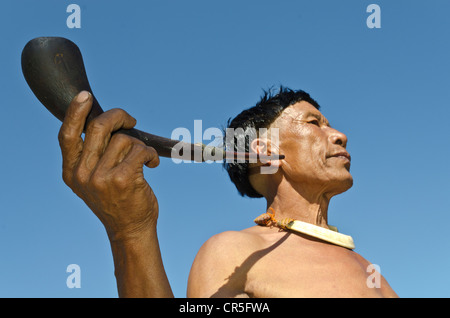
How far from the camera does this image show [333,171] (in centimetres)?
361

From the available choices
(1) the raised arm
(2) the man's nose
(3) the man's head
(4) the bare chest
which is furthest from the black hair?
(1) the raised arm

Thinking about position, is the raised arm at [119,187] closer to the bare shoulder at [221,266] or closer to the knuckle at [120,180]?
the knuckle at [120,180]

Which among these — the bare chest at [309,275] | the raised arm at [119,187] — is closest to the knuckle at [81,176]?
the raised arm at [119,187]

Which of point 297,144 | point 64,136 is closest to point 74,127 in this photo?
point 64,136

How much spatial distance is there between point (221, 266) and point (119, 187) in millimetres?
847

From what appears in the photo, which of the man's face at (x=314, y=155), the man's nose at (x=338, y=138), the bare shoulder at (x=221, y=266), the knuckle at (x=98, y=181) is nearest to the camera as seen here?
the knuckle at (x=98, y=181)

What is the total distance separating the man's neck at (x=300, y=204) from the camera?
3684 millimetres

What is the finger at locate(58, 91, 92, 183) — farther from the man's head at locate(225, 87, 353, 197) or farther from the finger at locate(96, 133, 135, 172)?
the man's head at locate(225, 87, 353, 197)

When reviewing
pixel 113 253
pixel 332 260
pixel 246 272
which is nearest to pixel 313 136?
pixel 332 260

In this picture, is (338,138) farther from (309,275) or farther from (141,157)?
(141,157)

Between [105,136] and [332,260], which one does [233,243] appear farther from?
[105,136]

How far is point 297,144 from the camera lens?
3.73 meters

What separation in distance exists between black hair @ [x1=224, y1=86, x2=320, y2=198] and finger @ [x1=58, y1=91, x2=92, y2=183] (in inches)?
70.1

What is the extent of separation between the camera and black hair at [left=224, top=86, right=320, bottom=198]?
158 inches
